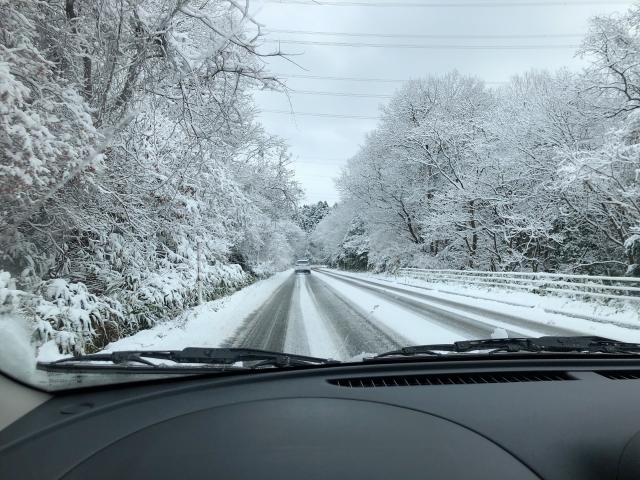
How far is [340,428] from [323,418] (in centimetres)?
11

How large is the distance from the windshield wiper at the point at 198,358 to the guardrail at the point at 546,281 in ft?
28.0

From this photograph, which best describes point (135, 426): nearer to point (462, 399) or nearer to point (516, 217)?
point (462, 399)

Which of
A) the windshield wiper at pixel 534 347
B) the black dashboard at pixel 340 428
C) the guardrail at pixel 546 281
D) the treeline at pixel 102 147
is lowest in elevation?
the guardrail at pixel 546 281

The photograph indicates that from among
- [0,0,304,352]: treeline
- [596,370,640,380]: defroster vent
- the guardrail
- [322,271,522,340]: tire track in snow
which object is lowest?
[322,271,522,340]: tire track in snow

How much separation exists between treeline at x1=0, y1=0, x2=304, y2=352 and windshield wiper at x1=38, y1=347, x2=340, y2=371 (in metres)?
0.80

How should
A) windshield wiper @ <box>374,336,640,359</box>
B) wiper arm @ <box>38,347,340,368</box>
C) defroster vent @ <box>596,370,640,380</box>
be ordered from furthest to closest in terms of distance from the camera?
windshield wiper @ <box>374,336,640,359</box>
wiper arm @ <box>38,347,340,368</box>
defroster vent @ <box>596,370,640,380</box>

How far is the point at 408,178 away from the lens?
25703 millimetres

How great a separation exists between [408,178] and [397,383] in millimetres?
24684

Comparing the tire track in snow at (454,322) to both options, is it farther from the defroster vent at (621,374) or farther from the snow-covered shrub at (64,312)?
the snow-covered shrub at (64,312)

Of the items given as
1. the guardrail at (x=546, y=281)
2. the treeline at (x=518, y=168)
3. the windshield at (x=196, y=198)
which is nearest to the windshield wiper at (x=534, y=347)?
the windshield at (x=196, y=198)

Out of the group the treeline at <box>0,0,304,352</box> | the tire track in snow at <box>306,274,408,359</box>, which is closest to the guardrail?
the tire track in snow at <box>306,274,408,359</box>

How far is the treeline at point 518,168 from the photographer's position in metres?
12.1

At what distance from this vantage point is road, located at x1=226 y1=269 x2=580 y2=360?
215 inches

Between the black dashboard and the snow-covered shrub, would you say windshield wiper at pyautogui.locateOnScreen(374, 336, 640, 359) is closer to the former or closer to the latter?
the black dashboard
